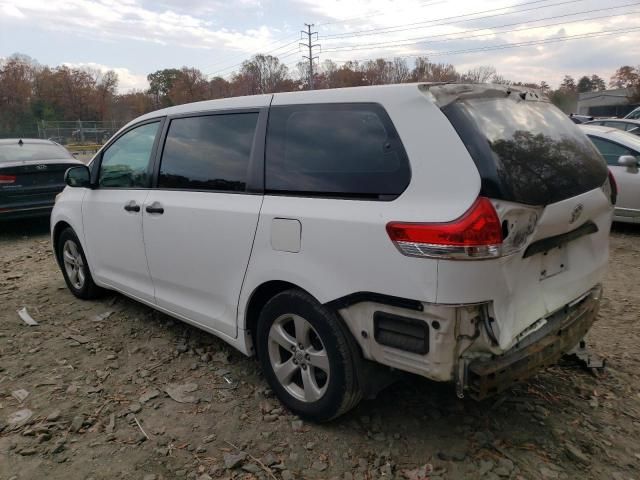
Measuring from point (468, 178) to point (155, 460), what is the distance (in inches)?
82.8

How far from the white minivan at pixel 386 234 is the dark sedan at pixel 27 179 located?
17.8ft

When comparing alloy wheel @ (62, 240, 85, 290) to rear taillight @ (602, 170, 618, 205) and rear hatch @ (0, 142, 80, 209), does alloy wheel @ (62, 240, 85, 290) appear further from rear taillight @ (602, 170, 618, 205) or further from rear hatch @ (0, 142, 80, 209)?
rear taillight @ (602, 170, 618, 205)

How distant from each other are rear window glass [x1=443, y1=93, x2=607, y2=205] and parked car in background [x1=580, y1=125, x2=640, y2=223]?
4457 mm

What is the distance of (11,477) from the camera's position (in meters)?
2.52

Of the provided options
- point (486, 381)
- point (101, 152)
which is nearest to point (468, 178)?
point (486, 381)

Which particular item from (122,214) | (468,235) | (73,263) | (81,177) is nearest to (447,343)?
(468,235)

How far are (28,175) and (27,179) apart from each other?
63 millimetres

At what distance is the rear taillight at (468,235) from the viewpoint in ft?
6.87

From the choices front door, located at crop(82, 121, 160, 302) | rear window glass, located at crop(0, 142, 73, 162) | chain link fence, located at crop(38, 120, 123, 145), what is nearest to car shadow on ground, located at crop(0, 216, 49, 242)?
rear window glass, located at crop(0, 142, 73, 162)

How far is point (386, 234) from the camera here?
88.7 inches

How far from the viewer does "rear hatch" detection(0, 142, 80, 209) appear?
7590 millimetres

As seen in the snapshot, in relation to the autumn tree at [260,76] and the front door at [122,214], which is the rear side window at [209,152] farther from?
the autumn tree at [260,76]

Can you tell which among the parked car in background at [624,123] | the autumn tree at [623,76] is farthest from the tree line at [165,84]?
the parked car in background at [624,123]

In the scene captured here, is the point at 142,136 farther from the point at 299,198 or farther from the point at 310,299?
the point at 310,299
